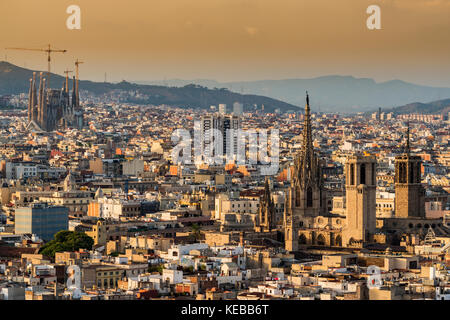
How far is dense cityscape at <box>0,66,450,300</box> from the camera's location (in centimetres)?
3941

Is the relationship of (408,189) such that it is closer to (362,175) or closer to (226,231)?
(362,175)

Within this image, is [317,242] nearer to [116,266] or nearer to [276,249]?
[276,249]

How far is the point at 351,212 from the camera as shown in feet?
176

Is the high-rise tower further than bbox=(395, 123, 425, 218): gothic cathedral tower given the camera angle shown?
No

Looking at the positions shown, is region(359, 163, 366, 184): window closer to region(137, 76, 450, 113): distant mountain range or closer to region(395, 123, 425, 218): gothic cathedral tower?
region(395, 123, 425, 218): gothic cathedral tower

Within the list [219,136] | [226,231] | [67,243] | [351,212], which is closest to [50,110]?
[219,136]

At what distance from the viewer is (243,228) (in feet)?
187

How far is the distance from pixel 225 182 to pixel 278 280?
127ft

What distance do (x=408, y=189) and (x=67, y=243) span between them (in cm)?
1332

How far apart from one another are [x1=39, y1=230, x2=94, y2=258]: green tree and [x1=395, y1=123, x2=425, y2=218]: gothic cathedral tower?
1173 cm

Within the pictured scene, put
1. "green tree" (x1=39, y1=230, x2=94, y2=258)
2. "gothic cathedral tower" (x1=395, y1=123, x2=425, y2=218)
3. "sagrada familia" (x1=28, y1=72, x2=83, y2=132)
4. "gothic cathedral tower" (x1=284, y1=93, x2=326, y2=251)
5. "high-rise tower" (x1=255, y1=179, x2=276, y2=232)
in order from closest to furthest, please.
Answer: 1. "green tree" (x1=39, y1=230, x2=94, y2=258)
2. "high-rise tower" (x1=255, y1=179, x2=276, y2=232)
3. "gothic cathedral tower" (x1=395, y1=123, x2=425, y2=218)
4. "gothic cathedral tower" (x1=284, y1=93, x2=326, y2=251)
5. "sagrada familia" (x1=28, y1=72, x2=83, y2=132)

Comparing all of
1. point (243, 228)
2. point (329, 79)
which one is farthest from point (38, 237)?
point (329, 79)

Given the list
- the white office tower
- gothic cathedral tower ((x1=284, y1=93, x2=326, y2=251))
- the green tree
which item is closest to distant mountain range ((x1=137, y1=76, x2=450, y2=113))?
the white office tower

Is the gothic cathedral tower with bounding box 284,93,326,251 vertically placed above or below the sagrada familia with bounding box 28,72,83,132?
below
